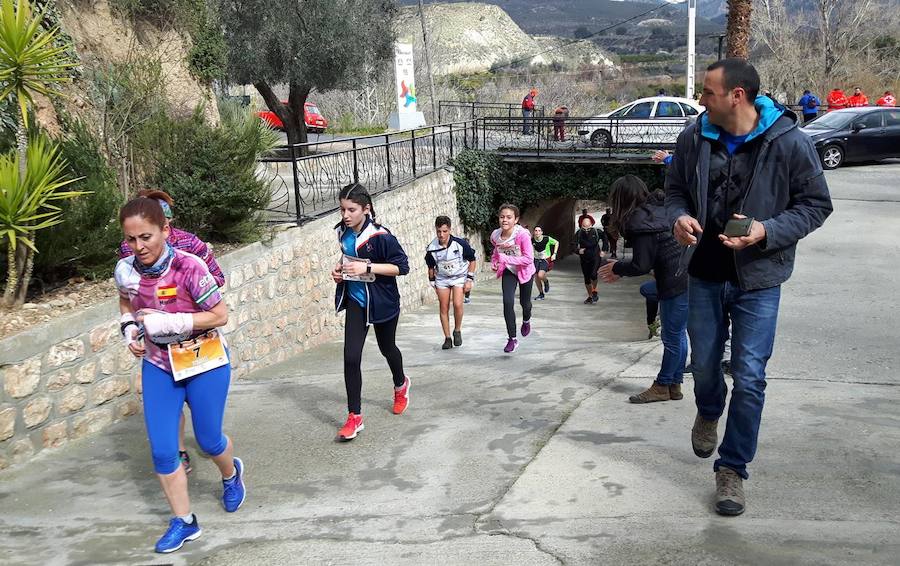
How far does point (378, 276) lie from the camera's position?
5566 mm

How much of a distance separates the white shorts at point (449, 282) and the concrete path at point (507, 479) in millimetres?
1827

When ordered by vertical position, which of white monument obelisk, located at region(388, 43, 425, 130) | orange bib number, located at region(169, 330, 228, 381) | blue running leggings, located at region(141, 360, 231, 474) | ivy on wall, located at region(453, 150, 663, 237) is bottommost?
ivy on wall, located at region(453, 150, 663, 237)

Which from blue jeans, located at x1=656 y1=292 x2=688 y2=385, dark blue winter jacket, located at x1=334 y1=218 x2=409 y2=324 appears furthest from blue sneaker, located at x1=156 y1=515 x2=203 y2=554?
blue jeans, located at x1=656 y1=292 x2=688 y2=385

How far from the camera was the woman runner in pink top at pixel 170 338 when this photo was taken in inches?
149

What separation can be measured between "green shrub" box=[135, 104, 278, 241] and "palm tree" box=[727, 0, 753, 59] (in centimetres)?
1060

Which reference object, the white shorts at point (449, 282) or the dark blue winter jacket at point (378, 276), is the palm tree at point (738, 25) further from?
the dark blue winter jacket at point (378, 276)

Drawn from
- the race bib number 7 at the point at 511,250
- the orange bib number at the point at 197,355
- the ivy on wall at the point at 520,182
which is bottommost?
the ivy on wall at the point at 520,182

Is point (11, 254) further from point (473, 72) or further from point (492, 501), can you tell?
point (473, 72)

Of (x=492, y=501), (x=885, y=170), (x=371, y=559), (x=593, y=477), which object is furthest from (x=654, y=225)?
(x=885, y=170)

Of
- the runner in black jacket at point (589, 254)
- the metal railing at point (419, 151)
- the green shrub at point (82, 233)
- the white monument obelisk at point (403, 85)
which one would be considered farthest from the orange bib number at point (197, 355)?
the white monument obelisk at point (403, 85)

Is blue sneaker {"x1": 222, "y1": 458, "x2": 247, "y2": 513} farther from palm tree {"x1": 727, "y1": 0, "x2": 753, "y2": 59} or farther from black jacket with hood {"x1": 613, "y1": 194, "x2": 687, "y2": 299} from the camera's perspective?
palm tree {"x1": 727, "y1": 0, "x2": 753, "y2": 59}

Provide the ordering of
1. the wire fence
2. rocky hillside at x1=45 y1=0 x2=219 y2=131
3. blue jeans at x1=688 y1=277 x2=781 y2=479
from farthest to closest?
the wire fence → rocky hillside at x1=45 y1=0 x2=219 y2=131 → blue jeans at x1=688 y1=277 x2=781 y2=479

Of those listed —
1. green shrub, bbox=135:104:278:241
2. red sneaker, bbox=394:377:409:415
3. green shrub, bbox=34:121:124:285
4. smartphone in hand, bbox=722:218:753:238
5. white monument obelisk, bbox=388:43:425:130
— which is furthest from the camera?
white monument obelisk, bbox=388:43:425:130

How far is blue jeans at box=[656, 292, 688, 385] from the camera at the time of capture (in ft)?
18.7
